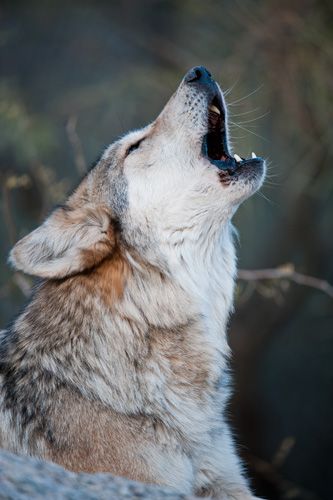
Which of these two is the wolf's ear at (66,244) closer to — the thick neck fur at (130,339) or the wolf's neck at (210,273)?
the thick neck fur at (130,339)

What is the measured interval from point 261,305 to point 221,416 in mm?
7035

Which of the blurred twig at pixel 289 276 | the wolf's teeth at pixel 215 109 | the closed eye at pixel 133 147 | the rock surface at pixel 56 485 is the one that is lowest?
the rock surface at pixel 56 485

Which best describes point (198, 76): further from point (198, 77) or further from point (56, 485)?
point (56, 485)

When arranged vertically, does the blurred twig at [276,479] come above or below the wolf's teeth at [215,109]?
below

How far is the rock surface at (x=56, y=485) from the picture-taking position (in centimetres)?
304

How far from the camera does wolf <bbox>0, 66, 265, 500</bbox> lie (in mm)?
4098

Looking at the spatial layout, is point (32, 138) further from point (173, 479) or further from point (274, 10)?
point (173, 479)

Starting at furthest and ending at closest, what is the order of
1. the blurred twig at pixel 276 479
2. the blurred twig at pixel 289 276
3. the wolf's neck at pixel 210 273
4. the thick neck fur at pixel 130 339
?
the blurred twig at pixel 276 479 < the blurred twig at pixel 289 276 < the wolf's neck at pixel 210 273 < the thick neck fur at pixel 130 339

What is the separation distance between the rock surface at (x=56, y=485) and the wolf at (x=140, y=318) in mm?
640

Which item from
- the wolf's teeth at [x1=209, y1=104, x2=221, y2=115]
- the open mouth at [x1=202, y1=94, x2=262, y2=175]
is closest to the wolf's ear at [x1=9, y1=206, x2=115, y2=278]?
the open mouth at [x1=202, y1=94, x2=262, y2=175]

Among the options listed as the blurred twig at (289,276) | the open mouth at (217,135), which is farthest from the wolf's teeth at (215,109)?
the blurred twig at (289,276)

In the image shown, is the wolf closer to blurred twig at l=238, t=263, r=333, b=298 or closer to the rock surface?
the rock surface

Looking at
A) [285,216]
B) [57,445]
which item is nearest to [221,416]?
Result: [57,445]

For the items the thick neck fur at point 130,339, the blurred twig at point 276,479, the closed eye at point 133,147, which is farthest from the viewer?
the blurred twig at point 276,479
